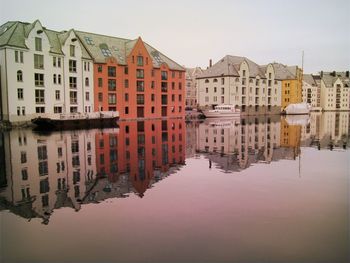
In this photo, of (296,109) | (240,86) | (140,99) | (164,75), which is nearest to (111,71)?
(140,99)

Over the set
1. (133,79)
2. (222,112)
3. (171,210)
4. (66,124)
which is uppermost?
(133,79)

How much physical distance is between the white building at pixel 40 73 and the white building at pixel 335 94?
106 metres

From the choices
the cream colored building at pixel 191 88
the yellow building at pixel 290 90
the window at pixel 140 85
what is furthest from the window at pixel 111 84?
the yellow building at pixel 290 90

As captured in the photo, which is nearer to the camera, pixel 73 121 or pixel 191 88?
pixel 73 121

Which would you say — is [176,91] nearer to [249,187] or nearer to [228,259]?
[249,187]

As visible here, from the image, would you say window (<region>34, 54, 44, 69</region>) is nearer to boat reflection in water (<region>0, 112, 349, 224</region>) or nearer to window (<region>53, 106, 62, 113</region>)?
window (<region>53, 106, 62, 113</region>)

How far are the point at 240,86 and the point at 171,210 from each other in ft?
253

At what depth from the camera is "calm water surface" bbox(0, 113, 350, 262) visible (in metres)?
6.75

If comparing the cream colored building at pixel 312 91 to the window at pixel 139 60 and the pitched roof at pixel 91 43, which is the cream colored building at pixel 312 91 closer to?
the pitched roof at pixel 91 43

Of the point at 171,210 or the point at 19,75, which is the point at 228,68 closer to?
the point at 19,75

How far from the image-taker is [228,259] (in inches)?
249

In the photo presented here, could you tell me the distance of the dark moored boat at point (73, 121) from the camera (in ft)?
126

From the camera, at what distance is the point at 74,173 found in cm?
1384

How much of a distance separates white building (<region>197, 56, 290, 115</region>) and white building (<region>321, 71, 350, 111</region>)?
45.7 meters
